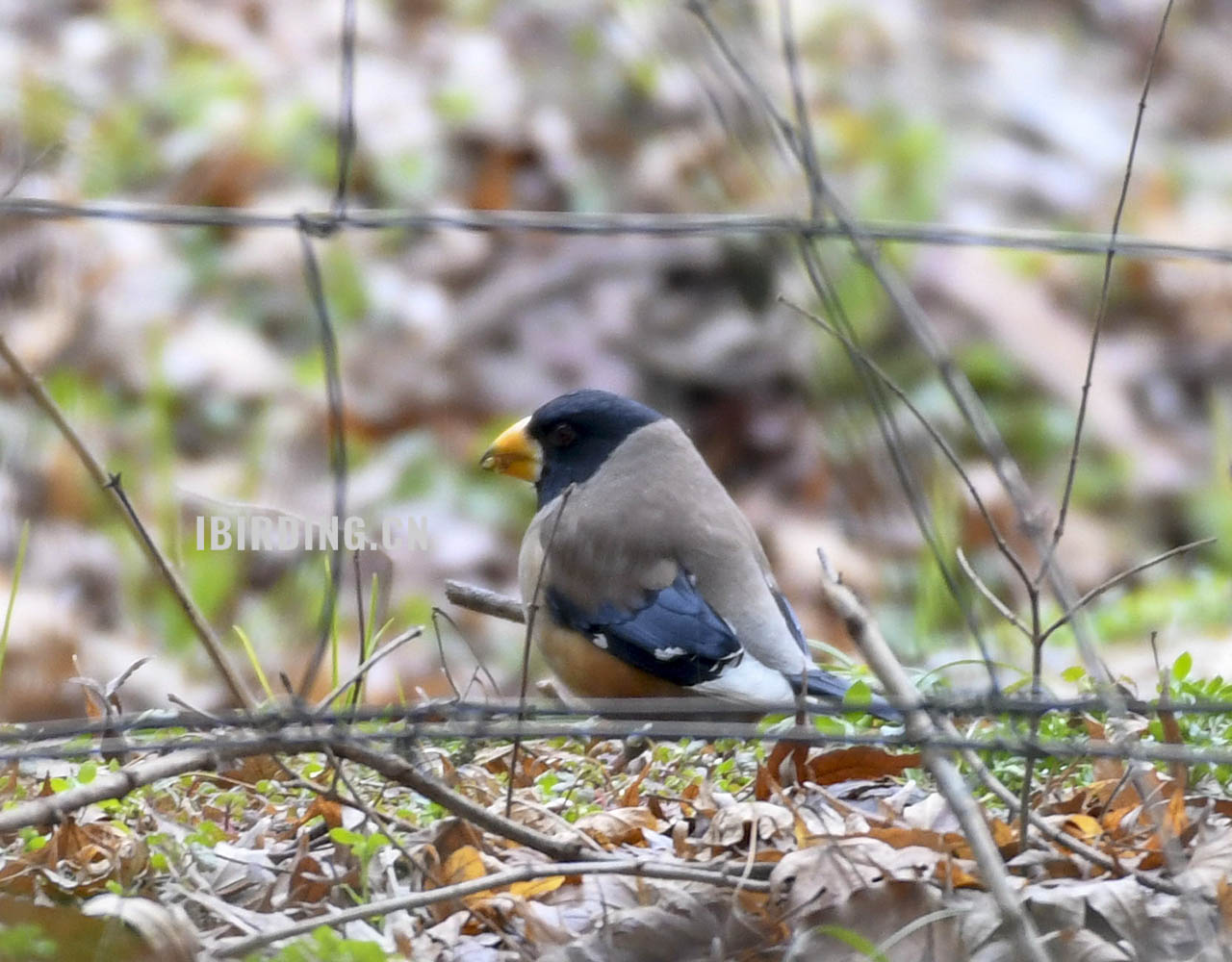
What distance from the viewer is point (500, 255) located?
27.3ft

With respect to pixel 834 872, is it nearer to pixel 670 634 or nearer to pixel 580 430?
pixel 670 634

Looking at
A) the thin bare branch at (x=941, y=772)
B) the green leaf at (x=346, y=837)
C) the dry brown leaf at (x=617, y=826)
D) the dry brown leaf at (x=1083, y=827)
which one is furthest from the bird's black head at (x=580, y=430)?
the thin bare branch at (x=941, y=772)

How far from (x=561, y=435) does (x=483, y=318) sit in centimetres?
390

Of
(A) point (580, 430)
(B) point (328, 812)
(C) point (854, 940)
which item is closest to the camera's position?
(C) point (854, 940)

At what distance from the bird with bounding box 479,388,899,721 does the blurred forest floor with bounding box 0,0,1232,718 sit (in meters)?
1.72

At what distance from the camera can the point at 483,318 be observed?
8000 millimetres

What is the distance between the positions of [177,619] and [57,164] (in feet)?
6.71

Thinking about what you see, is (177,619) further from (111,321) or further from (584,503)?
(584,503)

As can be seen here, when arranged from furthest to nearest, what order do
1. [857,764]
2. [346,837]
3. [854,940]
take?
[857,764], [346,837], [854,940]

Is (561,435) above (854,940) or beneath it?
above

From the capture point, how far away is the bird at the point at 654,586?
3625 millimetres

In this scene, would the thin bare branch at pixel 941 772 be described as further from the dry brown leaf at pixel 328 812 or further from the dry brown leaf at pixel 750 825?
the dry brown leaf at pixel 328 812

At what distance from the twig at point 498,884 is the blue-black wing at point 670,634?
1187 millimetres

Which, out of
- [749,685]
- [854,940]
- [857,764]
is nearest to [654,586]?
[749,685]
